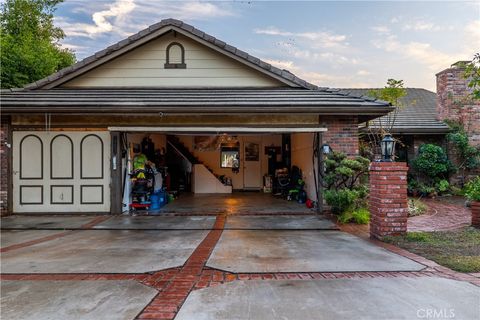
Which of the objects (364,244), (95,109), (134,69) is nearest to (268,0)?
(134,69)

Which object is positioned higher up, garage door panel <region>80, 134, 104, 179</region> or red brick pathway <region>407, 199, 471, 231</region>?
garage door panel <region>80, 134, 104, 179</region>

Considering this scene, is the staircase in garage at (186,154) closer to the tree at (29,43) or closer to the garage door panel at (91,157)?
the garage door panel at (91,157)

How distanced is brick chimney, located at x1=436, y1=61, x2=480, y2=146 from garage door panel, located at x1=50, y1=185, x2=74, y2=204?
13605 millimetres

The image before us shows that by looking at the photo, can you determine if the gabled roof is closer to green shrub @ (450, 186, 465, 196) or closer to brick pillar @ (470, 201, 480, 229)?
brick pillar @ (470, 201, 480, 229)

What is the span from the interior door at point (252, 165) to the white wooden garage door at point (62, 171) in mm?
7653

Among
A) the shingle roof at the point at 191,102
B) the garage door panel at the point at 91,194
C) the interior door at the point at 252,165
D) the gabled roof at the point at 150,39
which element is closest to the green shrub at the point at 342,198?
the shingle roof at the point at 191,102

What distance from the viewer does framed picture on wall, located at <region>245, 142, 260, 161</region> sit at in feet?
50.0

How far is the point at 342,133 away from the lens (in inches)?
332

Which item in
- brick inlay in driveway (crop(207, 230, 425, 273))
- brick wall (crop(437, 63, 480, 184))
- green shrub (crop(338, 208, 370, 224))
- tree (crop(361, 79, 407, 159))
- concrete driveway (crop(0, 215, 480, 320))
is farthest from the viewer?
brick wall (crop(437, 63, 480, 184))

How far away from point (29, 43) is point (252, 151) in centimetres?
1477

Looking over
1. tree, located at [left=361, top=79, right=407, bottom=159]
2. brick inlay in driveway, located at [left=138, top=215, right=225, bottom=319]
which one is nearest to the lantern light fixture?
brick inlay in driveway, located at [left=138, top=215, right=225, bottom=319]

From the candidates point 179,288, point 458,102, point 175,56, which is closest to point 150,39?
point 175,56

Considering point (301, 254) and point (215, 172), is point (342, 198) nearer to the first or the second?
point (301, 254)

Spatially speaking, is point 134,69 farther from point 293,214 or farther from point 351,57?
point 351,57
